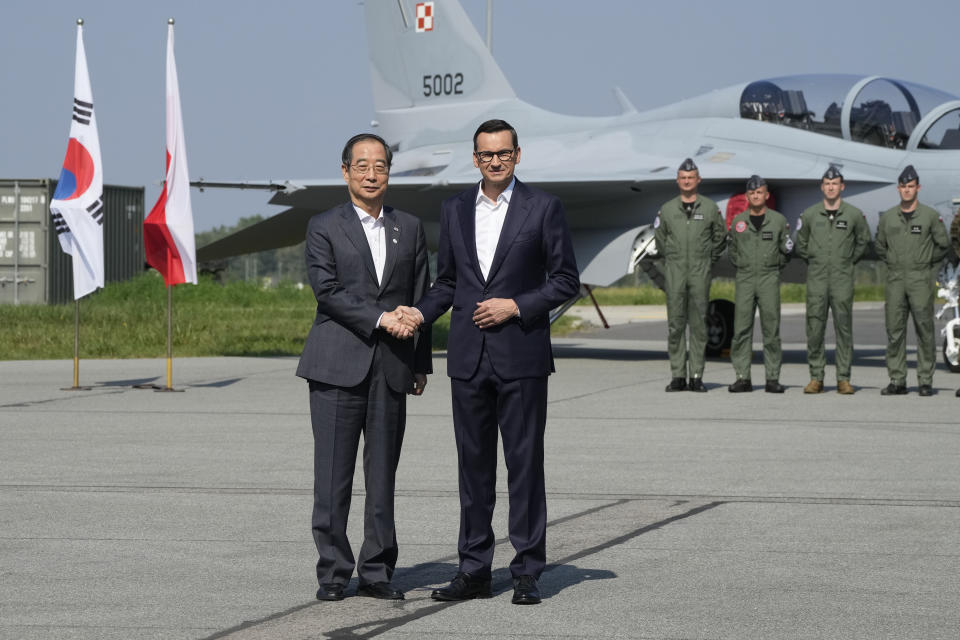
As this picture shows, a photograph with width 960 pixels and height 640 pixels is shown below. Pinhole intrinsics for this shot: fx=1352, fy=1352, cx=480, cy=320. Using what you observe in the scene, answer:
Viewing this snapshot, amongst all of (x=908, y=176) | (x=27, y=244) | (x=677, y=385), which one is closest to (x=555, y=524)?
(x=677, y=385)

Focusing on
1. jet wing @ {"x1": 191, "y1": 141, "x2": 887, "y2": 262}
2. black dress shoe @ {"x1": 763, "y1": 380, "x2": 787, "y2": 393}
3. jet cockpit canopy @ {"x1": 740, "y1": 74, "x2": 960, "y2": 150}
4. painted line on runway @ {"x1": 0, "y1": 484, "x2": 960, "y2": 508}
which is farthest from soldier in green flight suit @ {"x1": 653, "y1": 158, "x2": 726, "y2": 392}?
painted line on runway @ {"x1": 0, "y1": 484, "x2": 960, "y2": 508}

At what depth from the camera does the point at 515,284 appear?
16.0 feet

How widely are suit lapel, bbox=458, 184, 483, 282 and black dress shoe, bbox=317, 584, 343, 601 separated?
121 centimetres

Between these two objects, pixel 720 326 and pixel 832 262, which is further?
pixel 720 326

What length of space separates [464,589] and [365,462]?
2.00 ft

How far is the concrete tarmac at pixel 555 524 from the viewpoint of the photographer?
14.6ft

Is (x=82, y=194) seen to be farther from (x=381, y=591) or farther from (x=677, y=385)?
(x=381, y=591)

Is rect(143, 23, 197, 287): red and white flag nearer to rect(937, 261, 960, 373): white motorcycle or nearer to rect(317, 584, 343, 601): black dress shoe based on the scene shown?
rect(937, 261, 960, 373): white motorcycle

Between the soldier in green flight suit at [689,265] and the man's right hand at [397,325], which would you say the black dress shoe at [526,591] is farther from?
the soldier in green flight suit at [689,265]

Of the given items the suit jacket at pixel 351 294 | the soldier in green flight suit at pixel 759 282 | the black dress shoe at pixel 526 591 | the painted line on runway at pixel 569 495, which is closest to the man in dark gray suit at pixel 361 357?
the suit jacket at pixel 351 294

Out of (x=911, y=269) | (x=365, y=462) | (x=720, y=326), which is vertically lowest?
(x=365, y=462)

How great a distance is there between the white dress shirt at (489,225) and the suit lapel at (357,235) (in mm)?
395

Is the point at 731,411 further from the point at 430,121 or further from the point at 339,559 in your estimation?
the point at 430,121

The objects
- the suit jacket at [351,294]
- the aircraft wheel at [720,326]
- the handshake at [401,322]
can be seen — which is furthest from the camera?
the aircraft wheel at [720,326]
